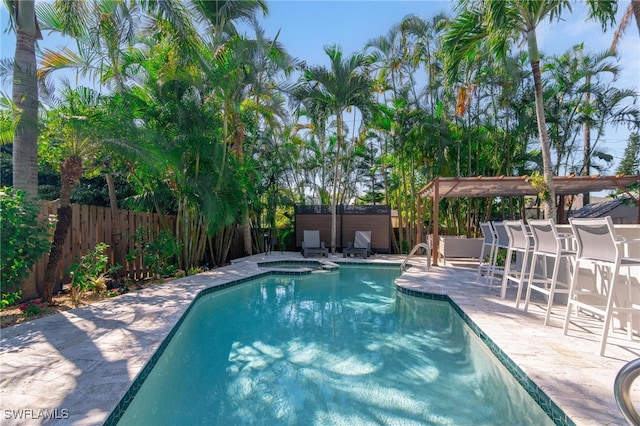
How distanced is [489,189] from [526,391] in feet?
26.0

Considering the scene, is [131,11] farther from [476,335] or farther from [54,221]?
[476,335]

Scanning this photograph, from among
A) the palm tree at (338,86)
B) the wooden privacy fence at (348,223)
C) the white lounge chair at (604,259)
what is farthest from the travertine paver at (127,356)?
the palm tree at (338,86)

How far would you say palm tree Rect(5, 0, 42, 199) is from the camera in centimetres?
469

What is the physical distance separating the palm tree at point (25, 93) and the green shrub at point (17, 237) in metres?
0.70

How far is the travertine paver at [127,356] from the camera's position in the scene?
2.24 metres

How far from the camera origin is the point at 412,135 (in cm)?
1182

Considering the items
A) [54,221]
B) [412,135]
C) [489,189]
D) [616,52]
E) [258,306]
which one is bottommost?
[258,306]

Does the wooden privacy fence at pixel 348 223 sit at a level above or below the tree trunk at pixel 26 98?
below

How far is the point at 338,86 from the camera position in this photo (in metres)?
11.5

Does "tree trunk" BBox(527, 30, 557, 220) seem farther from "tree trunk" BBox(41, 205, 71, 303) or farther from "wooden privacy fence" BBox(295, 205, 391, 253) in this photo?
"tree trunk" BBox(41, 205, 71, 303)

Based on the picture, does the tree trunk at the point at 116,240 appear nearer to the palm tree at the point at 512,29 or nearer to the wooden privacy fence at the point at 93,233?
the wooden privacy fence at the point at 93,233

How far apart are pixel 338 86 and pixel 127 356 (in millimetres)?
10478

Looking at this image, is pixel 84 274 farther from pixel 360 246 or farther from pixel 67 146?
pixel 360 246

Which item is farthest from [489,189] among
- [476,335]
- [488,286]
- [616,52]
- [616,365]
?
[616,365]
